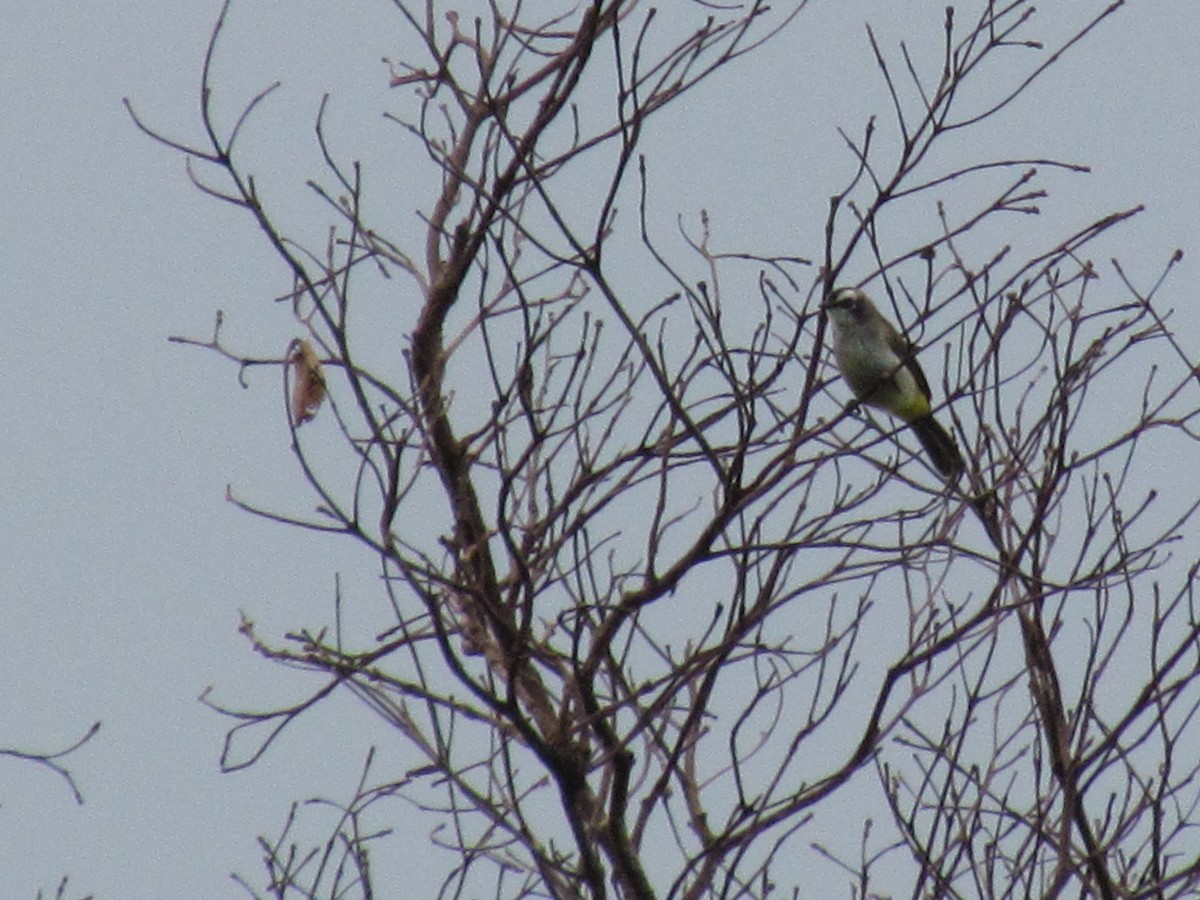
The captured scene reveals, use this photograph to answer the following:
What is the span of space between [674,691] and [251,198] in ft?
4.56

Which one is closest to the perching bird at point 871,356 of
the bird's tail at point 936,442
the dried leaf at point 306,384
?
the bird's tail at point 936,442

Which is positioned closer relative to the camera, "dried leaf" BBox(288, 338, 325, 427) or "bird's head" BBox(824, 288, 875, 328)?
"dried leaf" BBox(288, 338, 325, 427)

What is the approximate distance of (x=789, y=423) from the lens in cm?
371

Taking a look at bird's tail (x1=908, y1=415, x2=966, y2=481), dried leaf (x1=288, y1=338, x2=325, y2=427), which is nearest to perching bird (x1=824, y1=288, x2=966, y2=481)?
bird's tail (x1=908, y1=415, x2=966, y2=481)

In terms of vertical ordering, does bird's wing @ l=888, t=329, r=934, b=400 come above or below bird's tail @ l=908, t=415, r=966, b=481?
above

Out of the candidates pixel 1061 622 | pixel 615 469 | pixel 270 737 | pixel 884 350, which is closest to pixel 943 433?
pixel 884 350

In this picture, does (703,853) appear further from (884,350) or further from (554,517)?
(884,350)

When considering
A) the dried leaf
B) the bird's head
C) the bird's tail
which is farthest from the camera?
the bird's head

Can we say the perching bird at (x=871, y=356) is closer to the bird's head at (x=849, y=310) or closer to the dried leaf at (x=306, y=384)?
the bird's head at (x=849, y=310)

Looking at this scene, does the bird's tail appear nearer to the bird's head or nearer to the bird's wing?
the bird's wing

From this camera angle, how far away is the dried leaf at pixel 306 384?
362cm

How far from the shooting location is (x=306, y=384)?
12.0ft

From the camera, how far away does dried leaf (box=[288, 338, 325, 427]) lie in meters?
3.62

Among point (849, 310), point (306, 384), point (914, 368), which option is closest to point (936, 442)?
point (914, 368)
